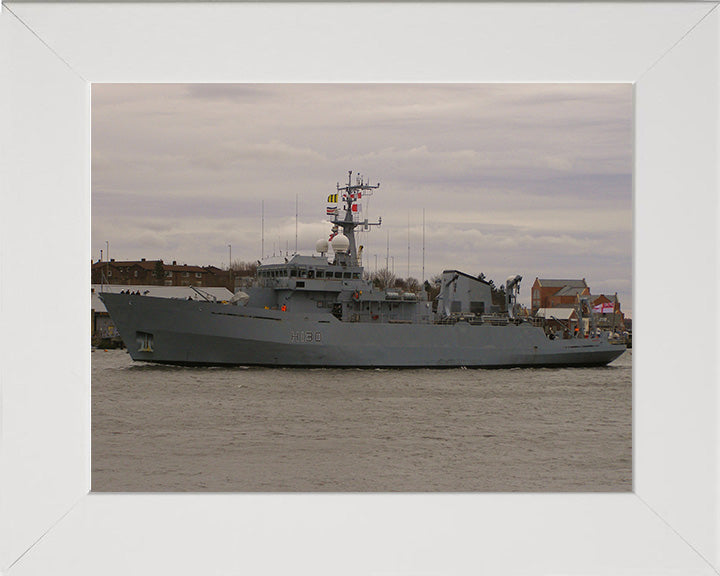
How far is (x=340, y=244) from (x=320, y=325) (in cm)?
219

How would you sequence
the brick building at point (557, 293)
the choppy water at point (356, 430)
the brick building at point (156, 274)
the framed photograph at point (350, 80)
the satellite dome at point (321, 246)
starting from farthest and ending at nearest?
the brick building at point (557, 293)
the brick building at point (156, 274)
the satellite dome at point (321, 246)
the choppy water at point (356, 430)
the framed photograph at point (350, 80)

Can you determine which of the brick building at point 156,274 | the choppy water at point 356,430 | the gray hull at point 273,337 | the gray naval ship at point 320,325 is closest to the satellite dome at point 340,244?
the gray naval ship at point 320,325

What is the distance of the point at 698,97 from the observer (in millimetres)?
2367

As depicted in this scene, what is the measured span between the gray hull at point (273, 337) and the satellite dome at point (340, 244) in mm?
1713

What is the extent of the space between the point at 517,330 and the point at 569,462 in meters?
9.93

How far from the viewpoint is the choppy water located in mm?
7008

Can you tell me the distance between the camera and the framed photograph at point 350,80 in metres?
2.34

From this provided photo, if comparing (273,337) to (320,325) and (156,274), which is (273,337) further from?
(156,274)

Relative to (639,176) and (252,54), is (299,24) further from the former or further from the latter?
(639,176)

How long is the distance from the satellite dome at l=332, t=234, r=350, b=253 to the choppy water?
286cm

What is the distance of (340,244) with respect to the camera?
17656mm

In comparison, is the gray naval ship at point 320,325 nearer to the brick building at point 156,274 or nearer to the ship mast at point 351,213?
the ship mast at point 351,213

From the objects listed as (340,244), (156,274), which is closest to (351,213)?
(340,244)

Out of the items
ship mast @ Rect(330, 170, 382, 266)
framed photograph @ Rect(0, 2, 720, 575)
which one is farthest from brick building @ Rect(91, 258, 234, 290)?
framed photograph @ Rect(0, 2, 720, 575)
